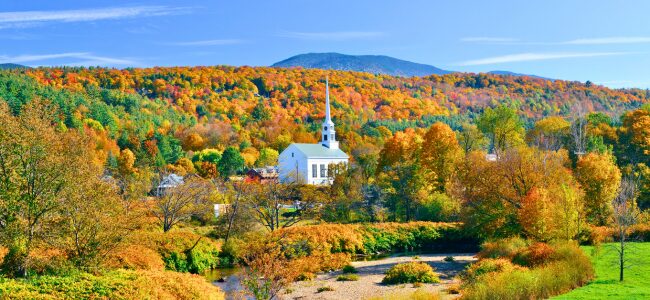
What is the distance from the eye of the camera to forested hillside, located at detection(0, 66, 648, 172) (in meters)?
92.5

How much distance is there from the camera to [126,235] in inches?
1060

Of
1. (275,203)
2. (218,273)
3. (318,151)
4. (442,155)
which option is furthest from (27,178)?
(318,151)

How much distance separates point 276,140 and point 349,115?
30.0 m

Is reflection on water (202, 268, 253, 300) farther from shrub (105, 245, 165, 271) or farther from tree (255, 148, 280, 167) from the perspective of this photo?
tree (255, 148, 280, 167)

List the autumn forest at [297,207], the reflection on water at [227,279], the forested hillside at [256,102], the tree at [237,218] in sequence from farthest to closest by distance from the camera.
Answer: the forested hillside at [256,102]
the tree at [237,218]
the reflection on water at [227,279]
the autumn forest at [297,207]

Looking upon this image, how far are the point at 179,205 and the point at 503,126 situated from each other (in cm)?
3329

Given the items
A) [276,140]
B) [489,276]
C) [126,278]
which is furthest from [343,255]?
[276,140]

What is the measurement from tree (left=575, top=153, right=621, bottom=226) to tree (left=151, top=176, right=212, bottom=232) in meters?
28.7

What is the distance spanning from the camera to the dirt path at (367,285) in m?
27.5

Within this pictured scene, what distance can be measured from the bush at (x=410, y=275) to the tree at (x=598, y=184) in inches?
646

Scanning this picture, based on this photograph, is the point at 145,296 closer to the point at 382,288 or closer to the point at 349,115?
the point at 382,288

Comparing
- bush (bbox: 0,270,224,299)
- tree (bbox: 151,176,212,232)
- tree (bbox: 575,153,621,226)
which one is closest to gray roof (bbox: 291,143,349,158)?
tree (bbox: 151,176,212,232)

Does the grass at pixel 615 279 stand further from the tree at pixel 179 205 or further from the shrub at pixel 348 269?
the tree at pixel 179 205

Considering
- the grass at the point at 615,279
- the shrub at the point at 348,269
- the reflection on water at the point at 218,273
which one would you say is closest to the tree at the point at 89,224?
the reflection on water at the point at 218,273
